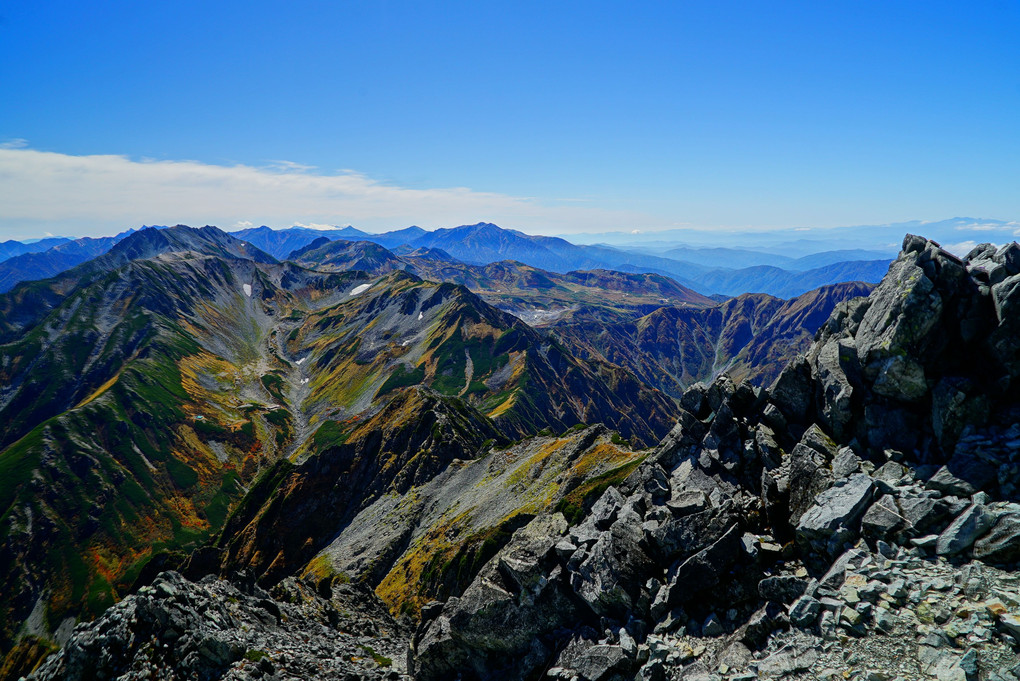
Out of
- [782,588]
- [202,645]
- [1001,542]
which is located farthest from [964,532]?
[202,645]

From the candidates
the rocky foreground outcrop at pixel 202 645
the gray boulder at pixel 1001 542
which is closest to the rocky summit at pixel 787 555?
the gray boulder at pixel 1001 542

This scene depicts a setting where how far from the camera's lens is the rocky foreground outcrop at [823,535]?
19.0 meters

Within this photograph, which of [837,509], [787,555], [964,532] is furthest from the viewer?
[787,555]

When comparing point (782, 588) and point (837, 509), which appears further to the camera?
point (837, 509)

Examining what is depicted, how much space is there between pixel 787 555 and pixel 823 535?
227 centimetres

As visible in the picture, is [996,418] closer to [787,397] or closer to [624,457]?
[787,397]

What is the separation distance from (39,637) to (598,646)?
189 m

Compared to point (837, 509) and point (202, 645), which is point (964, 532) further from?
point (202, 645)

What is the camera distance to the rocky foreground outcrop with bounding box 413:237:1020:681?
747 inches

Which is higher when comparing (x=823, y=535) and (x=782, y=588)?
(x=823, y=535)

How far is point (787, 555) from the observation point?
24500 mm

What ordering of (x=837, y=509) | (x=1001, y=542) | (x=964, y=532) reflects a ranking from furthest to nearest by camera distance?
(x=837, y=509), (x=964, y=532), (x=1001, y=542)

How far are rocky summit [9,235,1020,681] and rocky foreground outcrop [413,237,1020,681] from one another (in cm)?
10

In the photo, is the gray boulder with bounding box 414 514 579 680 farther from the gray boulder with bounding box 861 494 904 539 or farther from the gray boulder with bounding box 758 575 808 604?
the gray boulder with bounding box 861 494 904 539
